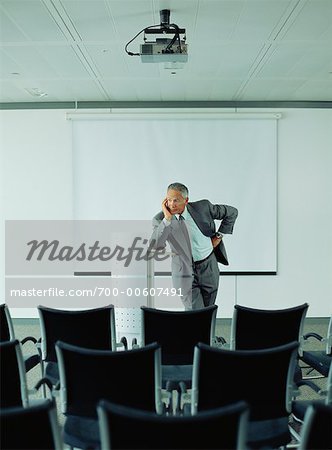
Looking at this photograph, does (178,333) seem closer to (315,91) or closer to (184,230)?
(184,230)

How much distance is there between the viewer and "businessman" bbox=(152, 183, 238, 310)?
4781 millimetres

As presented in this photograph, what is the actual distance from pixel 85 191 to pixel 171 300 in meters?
1.96

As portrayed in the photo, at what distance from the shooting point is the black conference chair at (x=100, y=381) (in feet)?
7.86

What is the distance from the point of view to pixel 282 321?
340cm

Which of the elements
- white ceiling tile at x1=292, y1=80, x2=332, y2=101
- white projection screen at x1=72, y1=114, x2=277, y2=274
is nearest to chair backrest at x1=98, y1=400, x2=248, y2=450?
white ceiling tile at x1=292, y1=80, x2=332, y2=101

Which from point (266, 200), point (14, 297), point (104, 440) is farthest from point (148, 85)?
point (104, 440)

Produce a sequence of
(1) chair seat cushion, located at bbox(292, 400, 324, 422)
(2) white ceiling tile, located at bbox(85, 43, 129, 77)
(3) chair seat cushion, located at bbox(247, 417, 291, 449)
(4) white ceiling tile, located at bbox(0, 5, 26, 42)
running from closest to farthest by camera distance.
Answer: (3) chair seat cushion, located at bbox(247, 417, 291, 449)
(1) chair seat cushion, located at bbox(292, 400, 324, 422)
(4) white ceiling tile, located at bbox(0, 5, 26, 42)
(2) white ceiling tile, located at bbox(85, 43, 129, 77)

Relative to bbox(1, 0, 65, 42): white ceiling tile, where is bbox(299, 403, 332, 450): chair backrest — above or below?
below

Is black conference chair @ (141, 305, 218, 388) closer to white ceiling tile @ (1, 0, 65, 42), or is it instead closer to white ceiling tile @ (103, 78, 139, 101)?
white ceiling tile @ (1, 0, 65, 42)

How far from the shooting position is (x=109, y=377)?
243 centimetres

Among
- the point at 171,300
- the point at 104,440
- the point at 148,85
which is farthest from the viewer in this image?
the point at 171,300

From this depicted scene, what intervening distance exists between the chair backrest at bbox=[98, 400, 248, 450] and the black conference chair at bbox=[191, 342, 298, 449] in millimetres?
641

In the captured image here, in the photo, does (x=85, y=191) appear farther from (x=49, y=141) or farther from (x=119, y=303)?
(x=119, y=303)

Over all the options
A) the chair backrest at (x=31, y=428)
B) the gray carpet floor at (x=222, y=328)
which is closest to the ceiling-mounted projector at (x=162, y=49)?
the chair backrest at (x=31, y=428)
